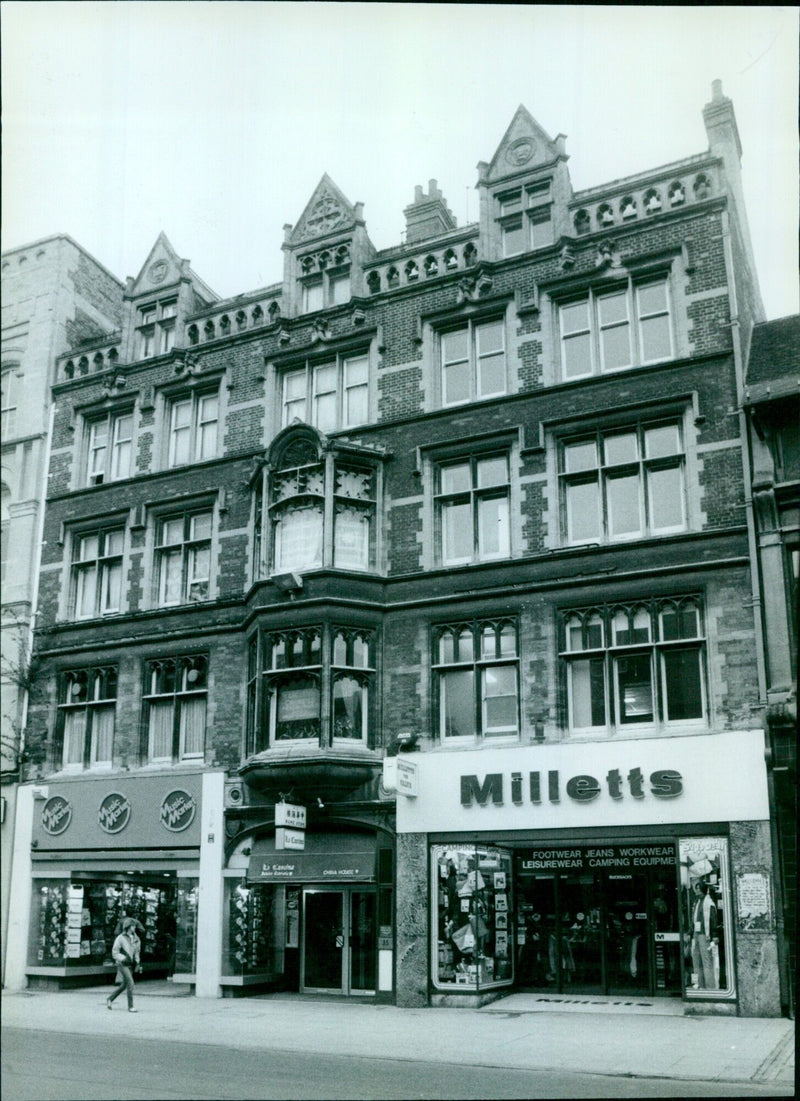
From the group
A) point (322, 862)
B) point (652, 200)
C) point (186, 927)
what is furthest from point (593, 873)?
point (652, 200)

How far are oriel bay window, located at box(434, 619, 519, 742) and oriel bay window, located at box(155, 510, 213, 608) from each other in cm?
552

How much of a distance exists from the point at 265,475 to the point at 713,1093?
1296 cm

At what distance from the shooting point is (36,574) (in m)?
23.4

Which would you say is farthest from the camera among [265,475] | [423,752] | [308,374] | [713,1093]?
[308,374]

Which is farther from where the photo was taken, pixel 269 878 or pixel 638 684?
pixel 269 878

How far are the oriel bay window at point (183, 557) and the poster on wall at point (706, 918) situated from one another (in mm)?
10508

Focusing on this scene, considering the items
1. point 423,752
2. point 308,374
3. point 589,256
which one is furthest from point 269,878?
point 589,256

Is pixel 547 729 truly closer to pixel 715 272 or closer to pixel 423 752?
pixel 423 752

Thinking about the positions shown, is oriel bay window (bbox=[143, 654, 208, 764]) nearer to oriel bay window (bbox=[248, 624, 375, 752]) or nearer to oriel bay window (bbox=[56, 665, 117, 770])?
oriel bay window (bbox=[56, 665, 117, 770])

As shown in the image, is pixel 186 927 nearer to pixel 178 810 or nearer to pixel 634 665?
pixel 178 810

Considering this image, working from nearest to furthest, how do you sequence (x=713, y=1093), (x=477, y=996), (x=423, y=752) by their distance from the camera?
(x=713, y=1093) < (x=477, y=996) < (x=423, y=752)

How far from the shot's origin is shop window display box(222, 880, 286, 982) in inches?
728

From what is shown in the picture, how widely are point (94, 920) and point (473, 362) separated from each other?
12918mm

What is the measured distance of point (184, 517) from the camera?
862 inches
